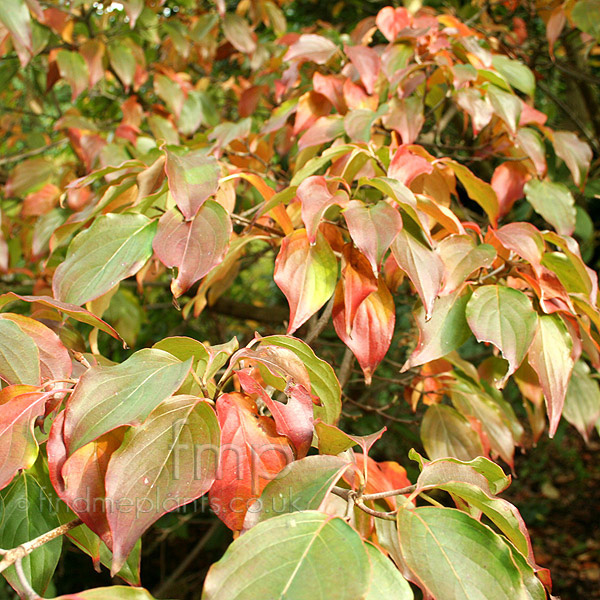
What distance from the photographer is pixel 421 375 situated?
102cm

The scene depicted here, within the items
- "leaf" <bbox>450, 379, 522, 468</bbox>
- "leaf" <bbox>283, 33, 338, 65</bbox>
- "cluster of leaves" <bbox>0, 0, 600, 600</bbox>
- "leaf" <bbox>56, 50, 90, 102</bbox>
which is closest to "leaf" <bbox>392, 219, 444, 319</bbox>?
"cluster of leaves" <bbox>0, 0, 600, 600</bbox>

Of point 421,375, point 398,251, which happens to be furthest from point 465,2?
point 398,251

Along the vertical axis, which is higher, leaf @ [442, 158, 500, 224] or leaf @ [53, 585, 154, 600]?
leaf @ [53, 585, 154, 600]

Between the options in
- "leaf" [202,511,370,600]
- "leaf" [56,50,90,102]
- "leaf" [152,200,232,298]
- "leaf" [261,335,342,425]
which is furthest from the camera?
"leaf" [56,50,90,102]

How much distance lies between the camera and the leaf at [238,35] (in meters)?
1.76

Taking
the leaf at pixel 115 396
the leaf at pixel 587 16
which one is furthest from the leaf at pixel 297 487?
the leaf at pixel 587 16

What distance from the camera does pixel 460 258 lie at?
29.7 inches

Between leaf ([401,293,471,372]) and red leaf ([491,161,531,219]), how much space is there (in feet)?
1.30

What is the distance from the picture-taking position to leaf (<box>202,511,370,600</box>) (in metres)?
0.39

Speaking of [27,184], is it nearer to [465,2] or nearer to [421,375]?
[421,375]

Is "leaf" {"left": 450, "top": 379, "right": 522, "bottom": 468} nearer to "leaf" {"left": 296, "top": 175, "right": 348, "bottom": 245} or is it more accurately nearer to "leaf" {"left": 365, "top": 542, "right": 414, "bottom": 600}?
"leaf" {"left": 296, "top": 175, "right": 348, "bottom": 245}

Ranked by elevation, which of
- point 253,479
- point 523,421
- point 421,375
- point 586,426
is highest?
point 253,479

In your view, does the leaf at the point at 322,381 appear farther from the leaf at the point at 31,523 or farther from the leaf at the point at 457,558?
the leaf at the point at 31,523

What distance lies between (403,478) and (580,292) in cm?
34
